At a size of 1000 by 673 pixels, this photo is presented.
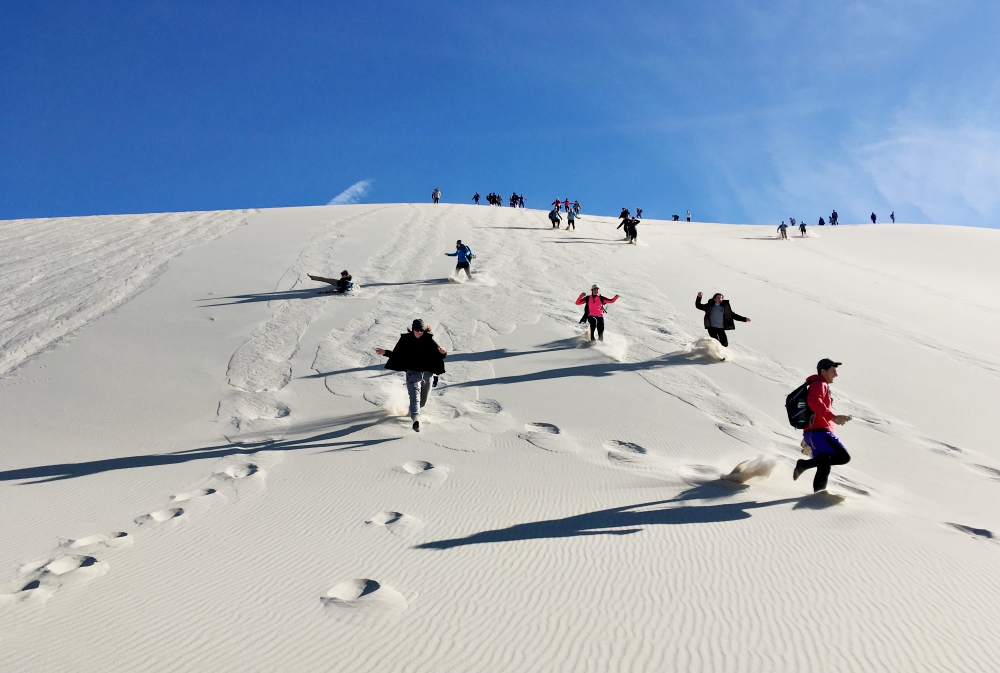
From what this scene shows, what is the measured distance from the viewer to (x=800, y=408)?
198 inches

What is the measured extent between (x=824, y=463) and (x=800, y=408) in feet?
1.63

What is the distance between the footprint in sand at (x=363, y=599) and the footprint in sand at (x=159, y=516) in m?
2.05

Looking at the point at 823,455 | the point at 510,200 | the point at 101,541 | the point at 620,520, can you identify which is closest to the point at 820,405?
the point at 823,455

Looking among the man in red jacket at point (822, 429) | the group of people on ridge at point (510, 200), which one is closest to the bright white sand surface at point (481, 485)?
the man in red jacket at point (822, 429)

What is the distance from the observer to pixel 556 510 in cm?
477

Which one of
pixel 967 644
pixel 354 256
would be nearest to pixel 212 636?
pixel 967 644

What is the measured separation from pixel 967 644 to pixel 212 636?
385cm

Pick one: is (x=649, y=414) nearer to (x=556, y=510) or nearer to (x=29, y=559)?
(x=556, y=510)

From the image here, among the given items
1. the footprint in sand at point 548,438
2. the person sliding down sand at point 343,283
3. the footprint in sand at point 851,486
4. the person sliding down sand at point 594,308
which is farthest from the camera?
the person sliding down sand at point 343,283

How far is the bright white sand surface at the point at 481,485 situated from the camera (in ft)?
9.66

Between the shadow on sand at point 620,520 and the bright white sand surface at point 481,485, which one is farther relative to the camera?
the shadow on sand at point 620,520

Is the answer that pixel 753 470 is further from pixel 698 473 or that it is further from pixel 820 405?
pixel 820 405

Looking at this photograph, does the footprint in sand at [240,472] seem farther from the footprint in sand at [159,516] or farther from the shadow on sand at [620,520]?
the shadow on sand at [620,520]

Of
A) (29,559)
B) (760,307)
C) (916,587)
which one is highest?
(760,307)
